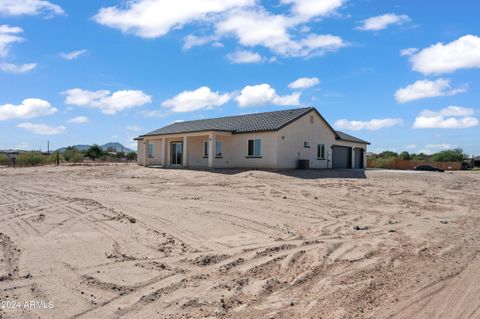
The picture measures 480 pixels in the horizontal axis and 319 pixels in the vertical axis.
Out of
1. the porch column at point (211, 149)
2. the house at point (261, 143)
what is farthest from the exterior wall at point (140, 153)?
the porch column at point (211, 149)

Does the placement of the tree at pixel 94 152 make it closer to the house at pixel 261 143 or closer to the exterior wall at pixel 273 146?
the house at pixel 261 143

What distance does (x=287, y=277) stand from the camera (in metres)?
5.70

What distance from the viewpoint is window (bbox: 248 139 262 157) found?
88.0ft

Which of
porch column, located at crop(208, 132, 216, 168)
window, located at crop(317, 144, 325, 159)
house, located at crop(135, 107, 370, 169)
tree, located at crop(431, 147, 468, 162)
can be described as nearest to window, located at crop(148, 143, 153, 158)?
house, located at crop(135, 107, 370, 169)

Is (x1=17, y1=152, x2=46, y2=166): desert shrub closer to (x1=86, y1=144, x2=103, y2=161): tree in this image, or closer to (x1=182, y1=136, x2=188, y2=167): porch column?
(x1=86, y1=144, x2=103, y2=161): tree

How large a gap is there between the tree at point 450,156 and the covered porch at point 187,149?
54.5m

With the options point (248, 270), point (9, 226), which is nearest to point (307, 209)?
point (248, 270)

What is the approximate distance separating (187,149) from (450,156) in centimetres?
5846

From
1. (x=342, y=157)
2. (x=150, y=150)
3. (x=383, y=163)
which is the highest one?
(x=150, y=150)

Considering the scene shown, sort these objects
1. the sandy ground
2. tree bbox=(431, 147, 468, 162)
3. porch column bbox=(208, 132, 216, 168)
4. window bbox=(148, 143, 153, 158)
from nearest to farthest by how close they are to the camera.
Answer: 1. the sandy ground
2. porch column bbox=(208, 132, 216, 168)
3. window bbox=(148, 143, 153, 158)
4. tree bbox=(431, 147, 468, 162)

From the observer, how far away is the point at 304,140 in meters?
28.2

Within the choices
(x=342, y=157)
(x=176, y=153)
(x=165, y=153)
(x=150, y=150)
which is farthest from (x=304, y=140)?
(x=150, y=150)

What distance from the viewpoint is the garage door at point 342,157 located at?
107 ft

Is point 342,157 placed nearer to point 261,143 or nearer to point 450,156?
point 261,143
